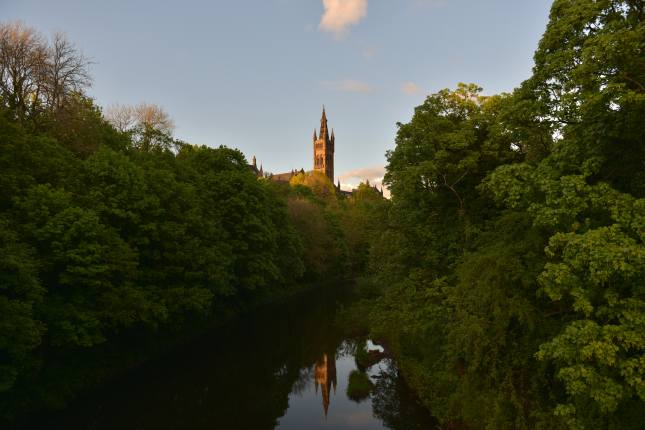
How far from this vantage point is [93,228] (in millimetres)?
20969

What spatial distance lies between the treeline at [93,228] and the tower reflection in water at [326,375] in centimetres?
951

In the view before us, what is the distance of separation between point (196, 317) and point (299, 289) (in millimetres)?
27610

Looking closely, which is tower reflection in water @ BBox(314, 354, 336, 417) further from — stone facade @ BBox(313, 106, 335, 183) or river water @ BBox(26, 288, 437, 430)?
stone facade @ BBox(313, 106, 335, 183)

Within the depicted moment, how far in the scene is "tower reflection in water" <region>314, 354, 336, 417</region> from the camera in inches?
1066

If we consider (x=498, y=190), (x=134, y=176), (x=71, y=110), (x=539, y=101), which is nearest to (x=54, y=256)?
(x=134, y=176)

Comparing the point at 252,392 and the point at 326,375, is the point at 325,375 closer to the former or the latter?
the point at 326,375

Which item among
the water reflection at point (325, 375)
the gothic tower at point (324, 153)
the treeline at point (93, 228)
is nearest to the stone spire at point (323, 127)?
the gothic tower at point (324, 153)

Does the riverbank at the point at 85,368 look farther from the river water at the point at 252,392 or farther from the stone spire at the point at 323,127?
the stone spire at the point at 323,127

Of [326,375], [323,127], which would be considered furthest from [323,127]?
[326,375]

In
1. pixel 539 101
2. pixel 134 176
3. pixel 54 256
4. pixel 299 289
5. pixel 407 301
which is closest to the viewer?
pixel 539 101

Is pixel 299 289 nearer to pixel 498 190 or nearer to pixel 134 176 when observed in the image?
pixel 134 176

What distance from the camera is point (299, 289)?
6391 centimetres

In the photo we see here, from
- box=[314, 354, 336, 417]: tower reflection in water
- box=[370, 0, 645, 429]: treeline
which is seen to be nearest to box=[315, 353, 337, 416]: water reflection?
box=[314, 354, 336, 417]: tower reflection in water

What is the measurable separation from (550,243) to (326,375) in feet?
71.6
